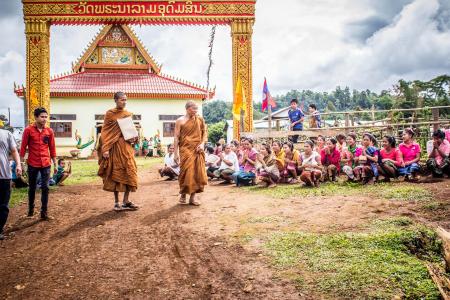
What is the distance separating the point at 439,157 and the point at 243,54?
643cm

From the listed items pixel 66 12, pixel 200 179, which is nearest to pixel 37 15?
pixel 66 12

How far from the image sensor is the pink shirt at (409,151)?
7586 mm

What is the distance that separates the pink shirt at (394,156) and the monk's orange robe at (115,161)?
16.4 ft

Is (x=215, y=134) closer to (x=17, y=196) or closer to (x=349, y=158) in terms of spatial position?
(x=349, y=158)

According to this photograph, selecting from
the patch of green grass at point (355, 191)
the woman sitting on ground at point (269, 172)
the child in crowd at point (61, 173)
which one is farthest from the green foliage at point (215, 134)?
the patch of green grass at point (355, 191)

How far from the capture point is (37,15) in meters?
A: 11.2

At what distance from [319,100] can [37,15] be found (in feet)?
283

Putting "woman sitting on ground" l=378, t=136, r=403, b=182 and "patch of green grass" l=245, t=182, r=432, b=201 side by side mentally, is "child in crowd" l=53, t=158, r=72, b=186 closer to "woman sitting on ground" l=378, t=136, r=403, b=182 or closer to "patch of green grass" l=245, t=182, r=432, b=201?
"patch of green grass" l=245, t=182, r=432, b=201

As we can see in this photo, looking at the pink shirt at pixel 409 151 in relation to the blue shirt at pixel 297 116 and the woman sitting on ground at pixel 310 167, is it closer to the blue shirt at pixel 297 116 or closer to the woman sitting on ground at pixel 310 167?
the woman sitting on ground at pixel 310 167

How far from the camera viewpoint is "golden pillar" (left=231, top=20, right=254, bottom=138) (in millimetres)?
11562

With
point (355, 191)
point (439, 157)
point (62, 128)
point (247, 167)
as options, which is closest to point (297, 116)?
point (247, 167)

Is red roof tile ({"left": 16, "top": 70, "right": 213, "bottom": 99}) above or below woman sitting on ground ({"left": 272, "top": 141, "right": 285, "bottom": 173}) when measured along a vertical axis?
above

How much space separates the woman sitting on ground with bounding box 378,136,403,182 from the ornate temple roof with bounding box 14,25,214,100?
1650 cm

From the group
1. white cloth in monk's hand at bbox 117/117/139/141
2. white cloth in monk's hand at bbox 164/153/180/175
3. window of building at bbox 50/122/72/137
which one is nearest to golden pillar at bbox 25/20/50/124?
white cloth in monk's hand at bbox 164/153/180/175
